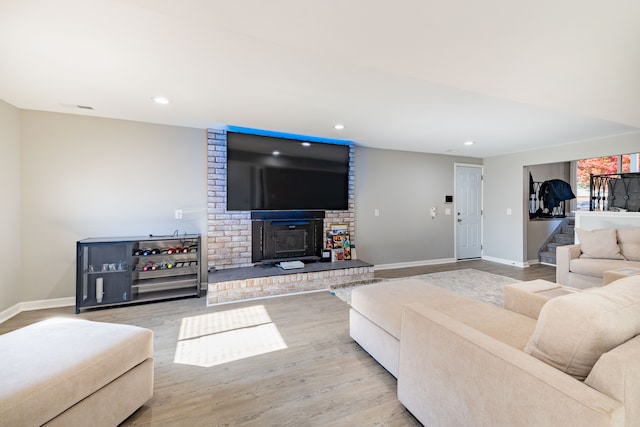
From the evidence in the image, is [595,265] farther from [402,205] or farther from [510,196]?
[402,205]

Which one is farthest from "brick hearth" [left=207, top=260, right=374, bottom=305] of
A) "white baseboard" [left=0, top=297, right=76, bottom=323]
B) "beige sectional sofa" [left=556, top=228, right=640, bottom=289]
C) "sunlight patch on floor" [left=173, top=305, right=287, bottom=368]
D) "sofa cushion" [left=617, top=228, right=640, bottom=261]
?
"sofa cushion" [left=617, top=228, right=640, bottom=261]

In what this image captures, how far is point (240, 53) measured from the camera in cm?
199

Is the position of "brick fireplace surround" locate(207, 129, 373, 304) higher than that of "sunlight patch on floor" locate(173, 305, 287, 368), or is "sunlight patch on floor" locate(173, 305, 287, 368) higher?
"brick fireplace surround" locate(207, 129, 373, 304)

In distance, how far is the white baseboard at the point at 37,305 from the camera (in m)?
3.04

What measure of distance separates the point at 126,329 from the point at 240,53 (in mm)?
1985

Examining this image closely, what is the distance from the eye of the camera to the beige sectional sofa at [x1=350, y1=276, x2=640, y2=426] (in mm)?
875

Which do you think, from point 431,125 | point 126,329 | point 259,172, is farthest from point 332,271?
point 126,329

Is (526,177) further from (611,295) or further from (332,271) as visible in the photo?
(611,295)

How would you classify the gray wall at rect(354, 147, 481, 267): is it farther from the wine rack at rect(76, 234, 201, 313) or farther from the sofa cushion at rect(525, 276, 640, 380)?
the sofa cushion at rect(525, 276, 640, 380)

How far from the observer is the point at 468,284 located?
13.9 feet

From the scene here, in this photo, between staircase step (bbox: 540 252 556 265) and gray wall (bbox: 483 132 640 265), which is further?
staircase step (bbox: 540 252 556 265)

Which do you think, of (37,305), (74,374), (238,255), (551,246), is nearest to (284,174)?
(238,255)

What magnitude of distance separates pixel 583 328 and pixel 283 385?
1682 millimetres

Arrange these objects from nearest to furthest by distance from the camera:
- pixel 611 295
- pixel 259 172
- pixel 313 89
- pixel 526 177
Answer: pixel 611 295 < pixel 313 89 < pixel 259 172 < pixel 526 177
